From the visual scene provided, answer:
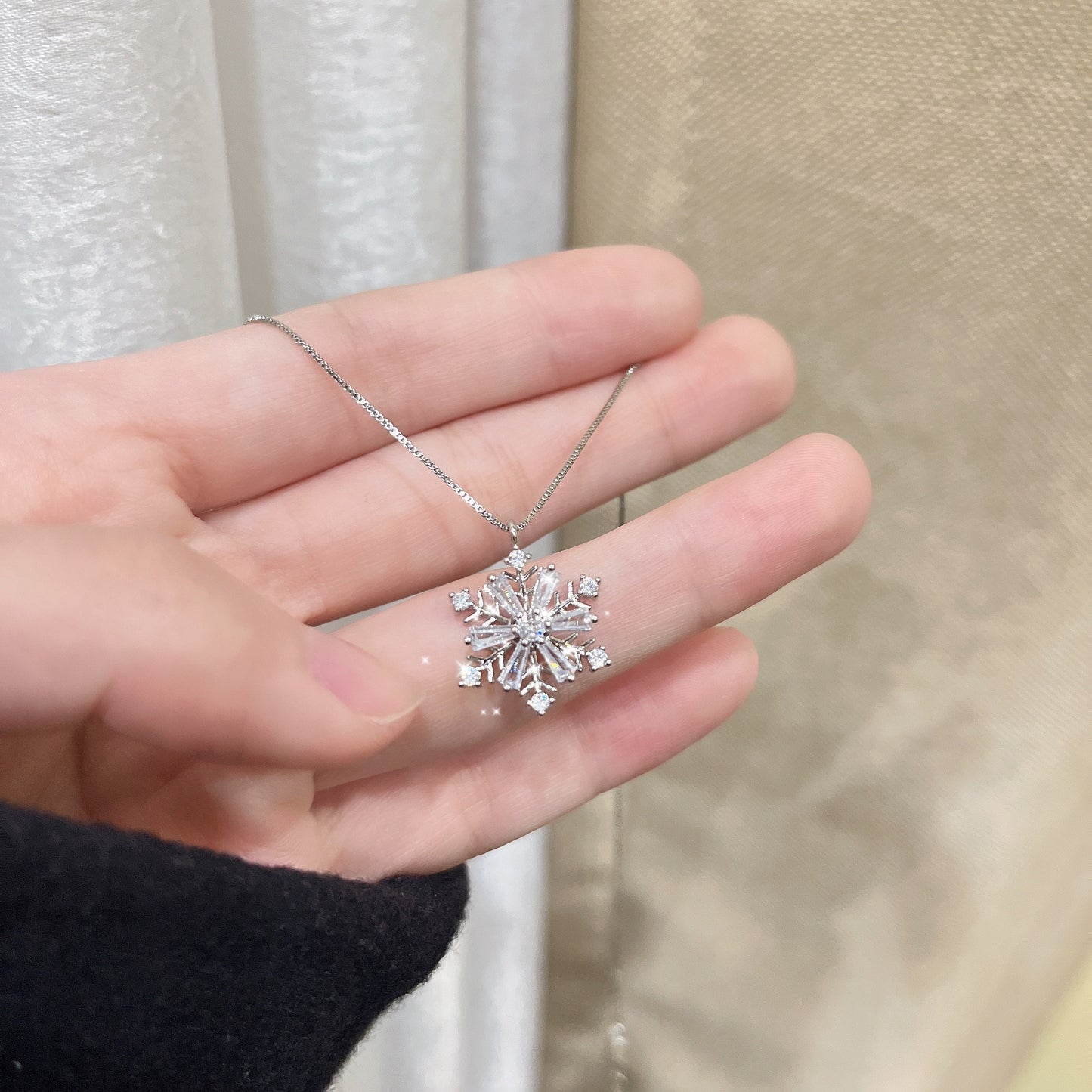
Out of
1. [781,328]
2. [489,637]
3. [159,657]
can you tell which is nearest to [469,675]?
[489,637]

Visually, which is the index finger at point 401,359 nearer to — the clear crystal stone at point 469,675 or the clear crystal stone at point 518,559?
the clear crystal stone at point 518,559

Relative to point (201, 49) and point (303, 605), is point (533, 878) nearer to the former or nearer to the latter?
point (303, 605)

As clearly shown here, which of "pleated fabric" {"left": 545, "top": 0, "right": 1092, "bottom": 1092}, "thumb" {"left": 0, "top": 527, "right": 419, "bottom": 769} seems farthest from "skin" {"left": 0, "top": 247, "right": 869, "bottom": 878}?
"pleated fabric" {"left": 545, "top": 0, "right": 1092, "bottom": 1092}

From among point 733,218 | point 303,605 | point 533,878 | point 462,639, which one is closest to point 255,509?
point 303,605

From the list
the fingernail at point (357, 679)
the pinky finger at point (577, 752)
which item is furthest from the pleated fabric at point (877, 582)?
the fingernail at point (357, 679)

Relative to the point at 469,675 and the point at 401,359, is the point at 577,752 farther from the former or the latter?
the point at 401,359

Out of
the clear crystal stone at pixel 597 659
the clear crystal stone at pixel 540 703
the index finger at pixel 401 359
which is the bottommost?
the clear crystal stone at pixel 540 703
